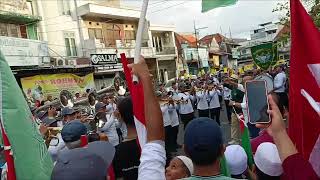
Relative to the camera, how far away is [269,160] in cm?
248

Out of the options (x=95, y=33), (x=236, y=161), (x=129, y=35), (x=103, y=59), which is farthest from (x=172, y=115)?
(x=129, y=35)

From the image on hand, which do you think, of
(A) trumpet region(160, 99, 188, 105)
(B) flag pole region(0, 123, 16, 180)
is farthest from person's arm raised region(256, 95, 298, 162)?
(A) trumpet region(160, 99, 188, 105)

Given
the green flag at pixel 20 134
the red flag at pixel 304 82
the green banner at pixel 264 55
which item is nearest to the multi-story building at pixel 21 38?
the green banner at pixel 264 55

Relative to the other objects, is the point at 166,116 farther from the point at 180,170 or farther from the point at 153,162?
the point at 153,162

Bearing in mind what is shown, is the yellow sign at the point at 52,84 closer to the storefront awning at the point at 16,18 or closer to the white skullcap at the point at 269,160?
the storefront awning at the point at 16,18

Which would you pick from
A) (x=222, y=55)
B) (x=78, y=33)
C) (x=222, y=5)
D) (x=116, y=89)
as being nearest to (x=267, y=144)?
(x=222, y=5)

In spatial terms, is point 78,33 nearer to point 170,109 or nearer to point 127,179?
point 170,109

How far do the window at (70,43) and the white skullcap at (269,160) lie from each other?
2394 cm

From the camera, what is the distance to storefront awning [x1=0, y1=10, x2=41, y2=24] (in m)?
20.1

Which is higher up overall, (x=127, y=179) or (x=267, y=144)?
(x=267, y=144)

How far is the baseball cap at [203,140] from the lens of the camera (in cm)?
191

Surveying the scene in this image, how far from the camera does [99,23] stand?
96.1 ft

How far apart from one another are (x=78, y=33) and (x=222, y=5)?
79.5 feet

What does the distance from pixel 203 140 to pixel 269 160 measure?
74 cm
